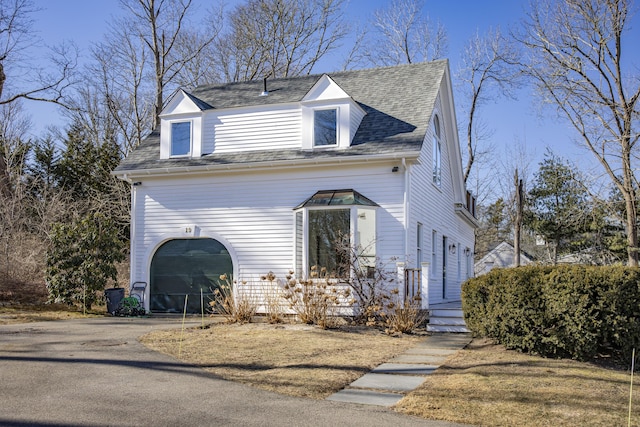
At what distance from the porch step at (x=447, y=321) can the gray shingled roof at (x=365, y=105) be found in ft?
12.3

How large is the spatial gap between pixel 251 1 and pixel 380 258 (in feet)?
70.2

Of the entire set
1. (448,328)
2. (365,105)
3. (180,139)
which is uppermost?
(365,105)

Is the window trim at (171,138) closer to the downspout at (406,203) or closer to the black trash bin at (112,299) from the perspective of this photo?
the black trash bin at (112,299)

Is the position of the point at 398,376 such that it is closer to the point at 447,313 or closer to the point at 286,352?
the point at 286,352

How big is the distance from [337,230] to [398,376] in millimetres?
6815

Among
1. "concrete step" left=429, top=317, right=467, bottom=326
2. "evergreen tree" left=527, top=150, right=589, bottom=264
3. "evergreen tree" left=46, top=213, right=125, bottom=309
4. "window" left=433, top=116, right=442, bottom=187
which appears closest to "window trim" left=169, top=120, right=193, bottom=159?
"evergreen tree" left=46, top=213, right=125, bottom=309

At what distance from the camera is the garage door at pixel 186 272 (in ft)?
52.6

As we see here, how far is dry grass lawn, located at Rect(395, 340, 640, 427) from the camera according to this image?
5828mm

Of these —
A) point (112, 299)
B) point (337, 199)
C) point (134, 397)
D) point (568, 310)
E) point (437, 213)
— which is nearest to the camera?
point (134, 397)

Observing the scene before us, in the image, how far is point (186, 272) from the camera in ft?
53.7

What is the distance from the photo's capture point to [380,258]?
14.2 metres

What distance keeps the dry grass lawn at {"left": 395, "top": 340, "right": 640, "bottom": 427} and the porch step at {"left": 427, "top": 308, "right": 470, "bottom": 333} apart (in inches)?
153

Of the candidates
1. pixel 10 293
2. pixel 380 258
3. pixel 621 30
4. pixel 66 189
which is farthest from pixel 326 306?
pixel 66 189

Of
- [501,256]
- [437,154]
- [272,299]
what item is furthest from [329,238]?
[501,256]
